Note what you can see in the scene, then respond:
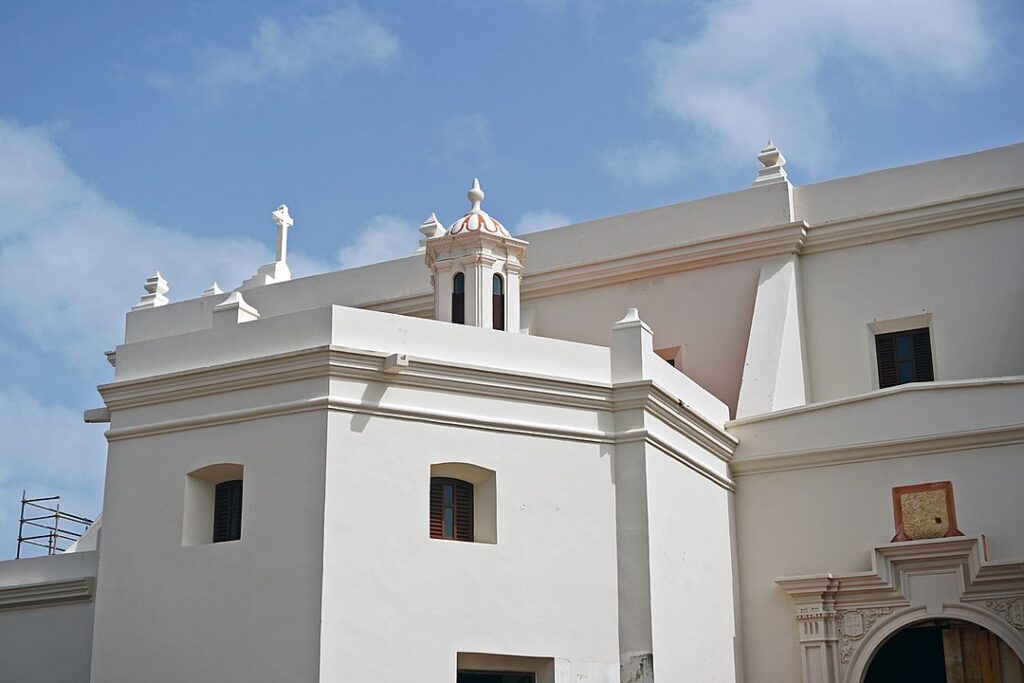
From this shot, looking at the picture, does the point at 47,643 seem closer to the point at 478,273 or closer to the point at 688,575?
the point at 478,273

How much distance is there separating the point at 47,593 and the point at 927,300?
1247 centimetres

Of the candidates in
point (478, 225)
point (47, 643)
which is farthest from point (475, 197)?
point (47, 643)

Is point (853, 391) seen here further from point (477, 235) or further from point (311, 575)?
point (311, 575)

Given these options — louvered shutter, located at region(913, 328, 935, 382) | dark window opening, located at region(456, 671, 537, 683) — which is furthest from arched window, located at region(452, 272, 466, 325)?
louvered shutter, located at region(913, 328, 935, 382)

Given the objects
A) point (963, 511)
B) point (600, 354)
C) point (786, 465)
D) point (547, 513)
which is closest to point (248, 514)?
point (547, 513)

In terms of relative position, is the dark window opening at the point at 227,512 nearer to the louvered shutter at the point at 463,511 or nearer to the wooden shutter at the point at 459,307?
the louvered shutter at the point at 463,511

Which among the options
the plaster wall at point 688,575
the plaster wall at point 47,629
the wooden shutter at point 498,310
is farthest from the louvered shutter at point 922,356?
the plaster wall at point 47,629

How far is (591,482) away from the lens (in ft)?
53.2

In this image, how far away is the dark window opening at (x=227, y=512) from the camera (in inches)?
620

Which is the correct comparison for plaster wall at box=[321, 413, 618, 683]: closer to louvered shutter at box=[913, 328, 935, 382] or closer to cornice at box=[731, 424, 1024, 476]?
cornice at box=[731, 424, 1024, 476]

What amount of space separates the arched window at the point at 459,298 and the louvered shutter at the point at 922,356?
648cm

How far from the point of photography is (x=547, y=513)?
52.2 feet

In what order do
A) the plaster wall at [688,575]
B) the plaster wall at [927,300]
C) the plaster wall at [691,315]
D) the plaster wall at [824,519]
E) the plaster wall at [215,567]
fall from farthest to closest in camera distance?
the plaster wall at [691,315], the plaster wall at [927,300], the plaster wall at [824,519], the plaster wall at [688,575], the plaster wall at [215,567]

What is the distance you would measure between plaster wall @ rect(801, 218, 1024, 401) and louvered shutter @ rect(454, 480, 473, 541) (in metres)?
6.22
